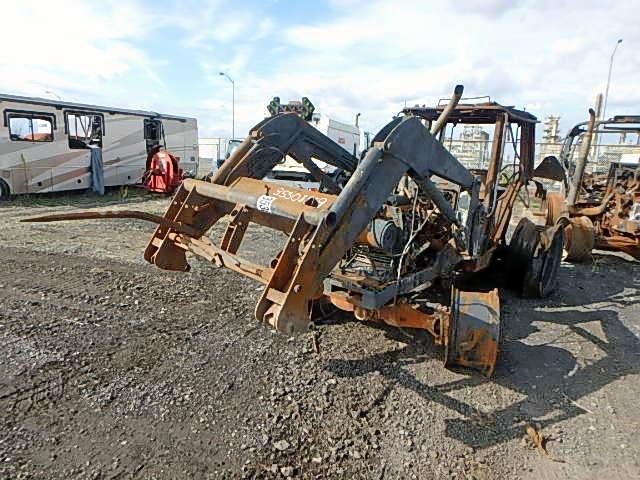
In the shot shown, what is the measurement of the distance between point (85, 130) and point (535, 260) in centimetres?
1572

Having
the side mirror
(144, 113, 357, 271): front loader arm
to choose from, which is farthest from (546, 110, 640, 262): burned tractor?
(144, 113, 357, 271): front loader arm

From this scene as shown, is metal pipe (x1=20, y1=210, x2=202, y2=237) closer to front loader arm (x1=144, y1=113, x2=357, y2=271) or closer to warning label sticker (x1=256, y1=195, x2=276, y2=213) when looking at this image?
front loader arm (x1=144, y1=113, x2=357, y2=271)

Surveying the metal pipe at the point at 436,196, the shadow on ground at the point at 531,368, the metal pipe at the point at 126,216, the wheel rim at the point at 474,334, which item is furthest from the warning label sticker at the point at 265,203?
the wheel rim at the point at 474,334

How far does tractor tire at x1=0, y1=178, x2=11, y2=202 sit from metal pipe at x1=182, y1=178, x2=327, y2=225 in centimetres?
1209

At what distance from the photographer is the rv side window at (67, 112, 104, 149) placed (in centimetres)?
1616

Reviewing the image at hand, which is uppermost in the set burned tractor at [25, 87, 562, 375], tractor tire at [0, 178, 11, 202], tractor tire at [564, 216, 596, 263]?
burned tractor at [25, 87, 562, 375]

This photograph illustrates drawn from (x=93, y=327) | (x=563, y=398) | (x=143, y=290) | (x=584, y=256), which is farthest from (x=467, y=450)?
(x=584, y=256)

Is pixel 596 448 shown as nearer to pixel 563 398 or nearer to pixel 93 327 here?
pixel 563 398

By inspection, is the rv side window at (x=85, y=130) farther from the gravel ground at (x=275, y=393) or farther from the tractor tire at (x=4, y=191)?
the gravel ground at (x=275, y=393)

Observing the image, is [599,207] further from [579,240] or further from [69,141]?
[69,141]

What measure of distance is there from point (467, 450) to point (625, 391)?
1837 millimetres

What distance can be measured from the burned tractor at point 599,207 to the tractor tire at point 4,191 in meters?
14.2

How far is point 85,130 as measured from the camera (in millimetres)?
16766

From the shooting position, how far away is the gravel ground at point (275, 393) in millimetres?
3076
